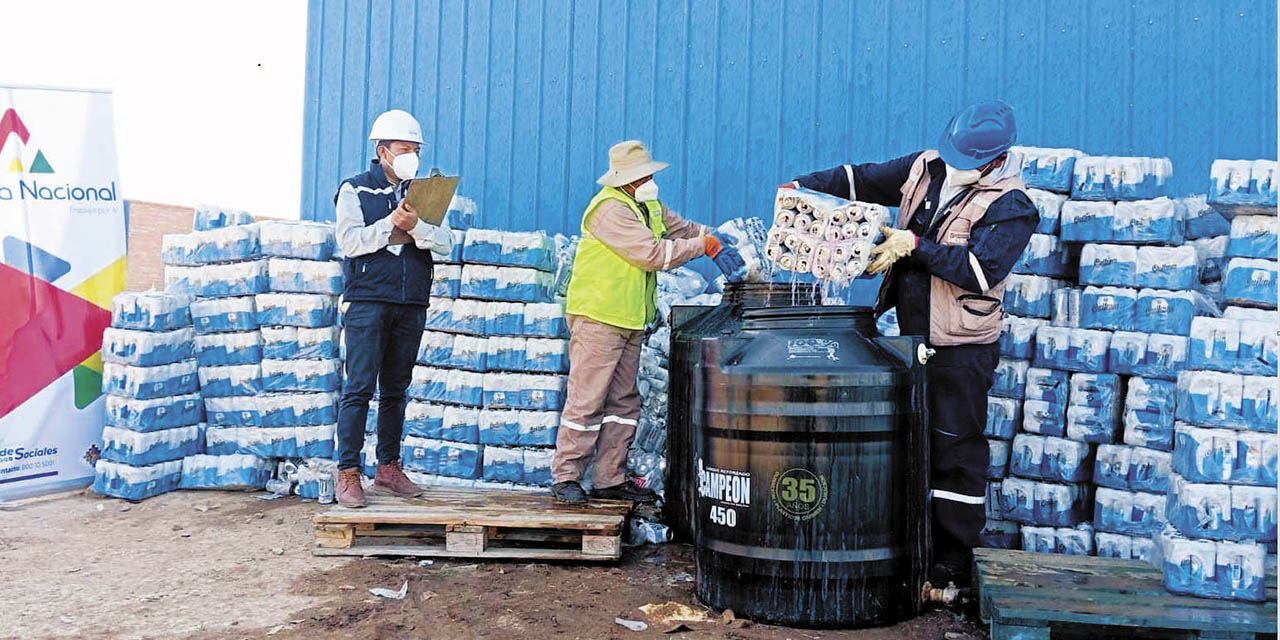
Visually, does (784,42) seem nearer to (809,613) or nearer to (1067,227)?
(1067,227)

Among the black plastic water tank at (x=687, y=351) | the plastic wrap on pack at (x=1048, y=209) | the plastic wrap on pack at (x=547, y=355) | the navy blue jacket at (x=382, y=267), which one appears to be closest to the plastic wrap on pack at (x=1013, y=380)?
the plastic wrap on pack at (x=1048, y=209)

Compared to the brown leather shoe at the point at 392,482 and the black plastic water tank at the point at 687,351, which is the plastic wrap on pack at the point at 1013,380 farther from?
the brown leather shoe at the point at 392,482

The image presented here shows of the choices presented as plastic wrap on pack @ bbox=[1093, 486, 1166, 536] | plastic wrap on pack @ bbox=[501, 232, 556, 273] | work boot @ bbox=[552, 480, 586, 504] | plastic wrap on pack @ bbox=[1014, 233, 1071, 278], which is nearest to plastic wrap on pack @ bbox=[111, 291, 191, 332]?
plastic wrap on pack @ bbox=[501, 232, 556, 273]

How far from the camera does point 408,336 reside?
17.8 feet

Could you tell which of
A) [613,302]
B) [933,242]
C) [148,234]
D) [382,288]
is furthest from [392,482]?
[148,234]

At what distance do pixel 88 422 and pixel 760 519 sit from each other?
17.9 feet

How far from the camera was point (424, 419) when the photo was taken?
6.20 meters

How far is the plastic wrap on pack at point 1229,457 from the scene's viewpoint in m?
3.43

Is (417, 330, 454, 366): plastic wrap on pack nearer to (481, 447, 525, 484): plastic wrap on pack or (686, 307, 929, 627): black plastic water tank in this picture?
(481, 447, 525, 484): plastic wrap on pack

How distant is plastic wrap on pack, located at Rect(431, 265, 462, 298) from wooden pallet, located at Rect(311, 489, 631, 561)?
1.48m

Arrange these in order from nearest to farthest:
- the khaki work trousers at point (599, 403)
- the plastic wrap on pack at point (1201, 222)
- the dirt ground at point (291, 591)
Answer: the dirt ground at point (291, 591) → the plastic wrap on pack at point (1201, 222) → the khaki work trousers at point (599, 403)

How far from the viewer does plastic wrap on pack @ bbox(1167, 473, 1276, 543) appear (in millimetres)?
3408

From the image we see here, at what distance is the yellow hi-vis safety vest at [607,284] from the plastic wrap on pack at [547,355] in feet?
2.47

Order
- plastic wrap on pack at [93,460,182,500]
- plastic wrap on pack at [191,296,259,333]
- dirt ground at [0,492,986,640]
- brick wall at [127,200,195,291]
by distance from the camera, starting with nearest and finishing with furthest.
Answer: dirt ground at [0,492,986,640] → plastic wrap on pack at [93,460,182,500] → plastic wrap on pack at [191,296,259,333] → brick wall at [127,200,195,291]
